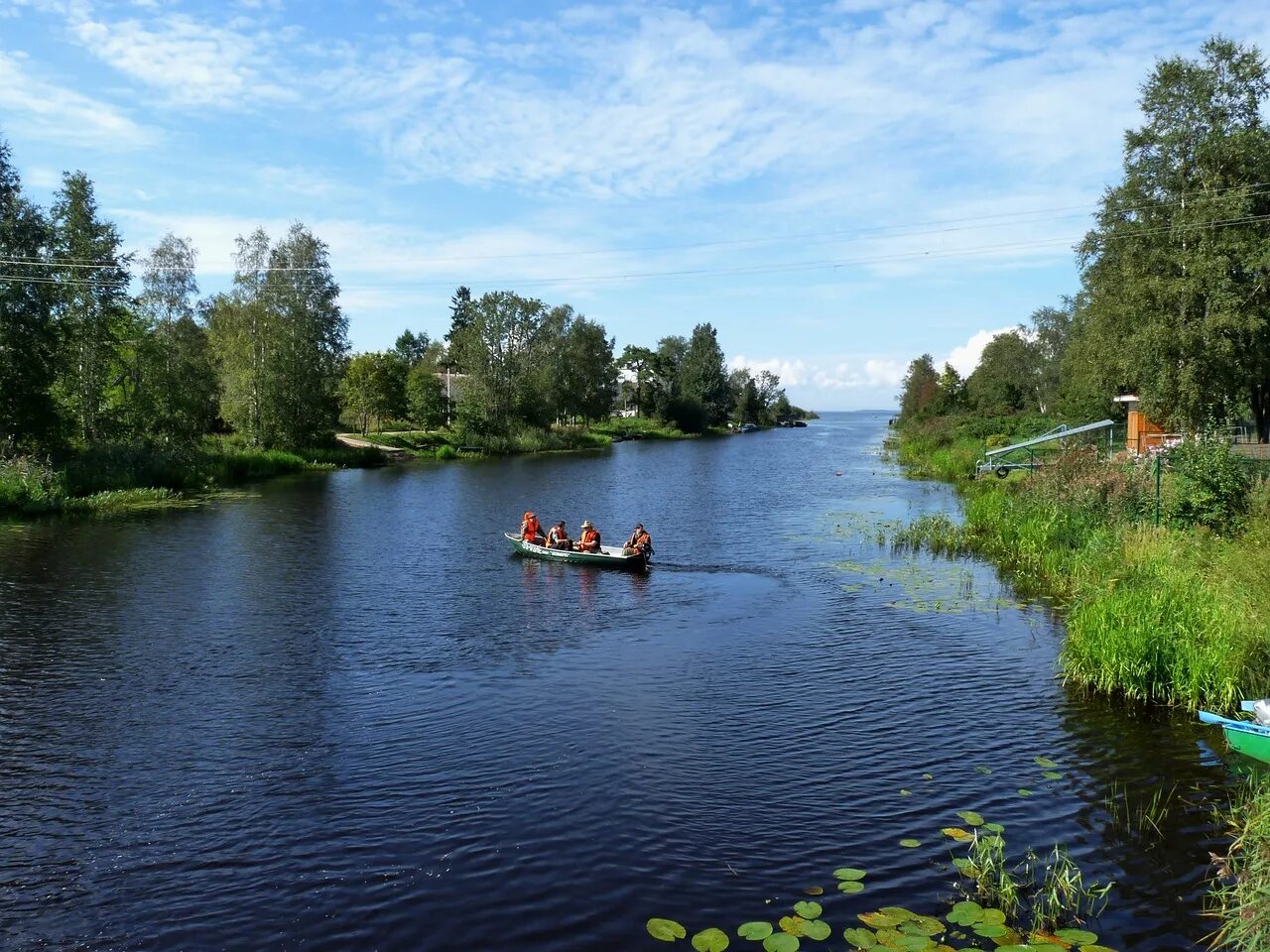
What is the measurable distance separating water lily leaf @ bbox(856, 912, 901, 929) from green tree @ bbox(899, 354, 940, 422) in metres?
Answer: 104

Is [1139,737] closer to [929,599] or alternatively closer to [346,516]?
[929,599]

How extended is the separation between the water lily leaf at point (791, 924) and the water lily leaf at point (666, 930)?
976 millimetres

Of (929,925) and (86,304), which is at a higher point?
(86,304)

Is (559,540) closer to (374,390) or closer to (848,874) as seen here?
(848,874)

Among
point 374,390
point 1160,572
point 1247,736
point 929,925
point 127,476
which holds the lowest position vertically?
point 929,925

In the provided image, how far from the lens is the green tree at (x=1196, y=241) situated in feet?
117

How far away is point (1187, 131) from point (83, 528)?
47590 mm

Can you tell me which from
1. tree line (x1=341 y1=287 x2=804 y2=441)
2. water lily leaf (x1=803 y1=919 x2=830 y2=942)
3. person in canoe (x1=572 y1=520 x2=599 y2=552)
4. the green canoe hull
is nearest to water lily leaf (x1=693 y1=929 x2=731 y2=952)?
water lily leaf (x1=803 y1=919 x2=830 y2=942)

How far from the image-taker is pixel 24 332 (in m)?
42.4

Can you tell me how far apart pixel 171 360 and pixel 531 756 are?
52077 mm

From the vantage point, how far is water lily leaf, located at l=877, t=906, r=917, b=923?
360 inches

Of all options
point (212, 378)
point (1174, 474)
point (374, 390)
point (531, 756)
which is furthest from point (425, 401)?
point (531, 756)

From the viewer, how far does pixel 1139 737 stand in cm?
1435

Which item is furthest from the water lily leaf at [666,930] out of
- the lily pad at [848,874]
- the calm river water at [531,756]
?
the lily pad at [848,874]
